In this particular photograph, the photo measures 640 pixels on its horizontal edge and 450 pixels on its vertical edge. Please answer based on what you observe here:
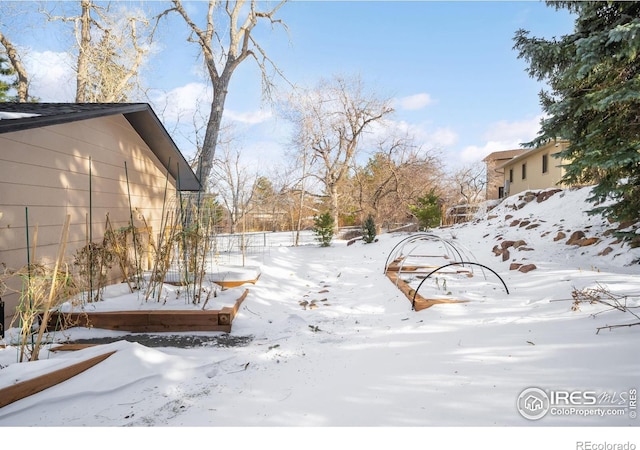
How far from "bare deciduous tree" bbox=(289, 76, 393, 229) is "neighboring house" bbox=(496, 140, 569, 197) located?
27.1ft

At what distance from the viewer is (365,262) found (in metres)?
8.71

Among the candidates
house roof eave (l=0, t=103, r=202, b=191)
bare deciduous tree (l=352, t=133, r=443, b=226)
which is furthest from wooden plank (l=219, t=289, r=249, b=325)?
bare deciduous tree (l=352, t=133, r=443, b=226)

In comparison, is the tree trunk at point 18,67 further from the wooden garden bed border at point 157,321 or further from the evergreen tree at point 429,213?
the evergreen tree at point 429,213

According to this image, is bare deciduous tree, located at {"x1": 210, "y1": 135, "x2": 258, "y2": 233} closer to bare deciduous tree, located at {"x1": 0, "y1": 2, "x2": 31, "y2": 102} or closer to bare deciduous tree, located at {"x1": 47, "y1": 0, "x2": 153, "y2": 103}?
bare deciduous tree, located at {"x1": 47, "y1": 0, "x2": 153, "y2": 103}

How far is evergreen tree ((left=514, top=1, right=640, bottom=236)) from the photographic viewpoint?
3701mm

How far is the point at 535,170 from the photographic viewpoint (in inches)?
628

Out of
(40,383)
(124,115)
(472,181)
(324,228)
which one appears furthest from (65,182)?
(472,181)

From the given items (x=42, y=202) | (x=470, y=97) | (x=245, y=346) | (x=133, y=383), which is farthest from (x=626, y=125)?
(x=42, y=202)

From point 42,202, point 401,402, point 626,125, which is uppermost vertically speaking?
point 626,125

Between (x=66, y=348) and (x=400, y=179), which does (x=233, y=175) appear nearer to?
(x=400, y=179)

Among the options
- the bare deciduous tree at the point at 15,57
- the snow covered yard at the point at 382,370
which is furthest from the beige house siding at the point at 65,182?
the bare deciduous tree at the point at 15,57

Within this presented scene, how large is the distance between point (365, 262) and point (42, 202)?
7.04 m

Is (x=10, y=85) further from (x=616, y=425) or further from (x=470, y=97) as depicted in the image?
(x=616, y=425)

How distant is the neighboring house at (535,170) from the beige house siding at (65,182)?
49.7 feet
